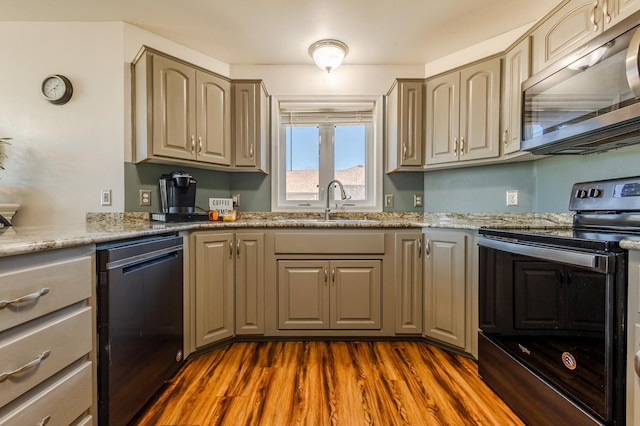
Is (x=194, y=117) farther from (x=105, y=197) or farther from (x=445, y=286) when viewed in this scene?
(x=445, y=286)

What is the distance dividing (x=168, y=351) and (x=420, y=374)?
4.74 ft

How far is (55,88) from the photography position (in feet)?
6.25

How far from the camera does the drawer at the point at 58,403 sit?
77 cm

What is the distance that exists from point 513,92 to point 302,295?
6.55ft

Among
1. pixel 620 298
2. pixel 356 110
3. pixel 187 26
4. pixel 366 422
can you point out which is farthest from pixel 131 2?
pixel 620 298

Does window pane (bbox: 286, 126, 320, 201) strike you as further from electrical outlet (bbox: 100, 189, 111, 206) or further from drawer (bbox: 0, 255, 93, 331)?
drawer (bbox: 0, 255, 93, 331)

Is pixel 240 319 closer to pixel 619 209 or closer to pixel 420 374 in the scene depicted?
pixel 420 374

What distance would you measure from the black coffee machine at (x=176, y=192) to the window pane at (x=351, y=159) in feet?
4.45

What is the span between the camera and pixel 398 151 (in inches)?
90.2

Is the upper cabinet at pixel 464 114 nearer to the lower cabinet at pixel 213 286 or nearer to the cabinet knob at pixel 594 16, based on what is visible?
the cabinet knob at pixel 594 16

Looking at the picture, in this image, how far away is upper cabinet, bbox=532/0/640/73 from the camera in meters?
1.19

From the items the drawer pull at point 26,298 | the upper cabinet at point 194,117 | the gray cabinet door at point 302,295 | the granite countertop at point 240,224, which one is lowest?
the gray cabinet door at point 302,295

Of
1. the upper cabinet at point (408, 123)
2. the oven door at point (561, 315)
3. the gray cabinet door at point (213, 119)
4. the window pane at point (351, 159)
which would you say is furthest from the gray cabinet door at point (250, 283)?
the oven door at point (561, 315)

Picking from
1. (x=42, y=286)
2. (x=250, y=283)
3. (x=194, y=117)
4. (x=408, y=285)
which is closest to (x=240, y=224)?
(x=250, y=283)
